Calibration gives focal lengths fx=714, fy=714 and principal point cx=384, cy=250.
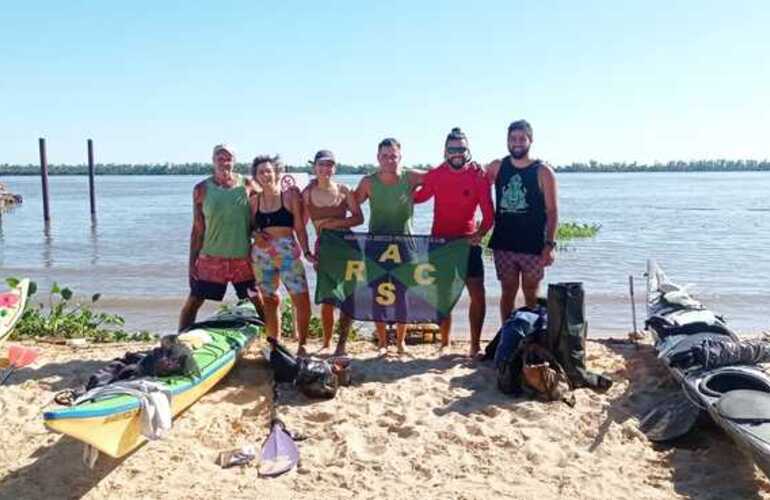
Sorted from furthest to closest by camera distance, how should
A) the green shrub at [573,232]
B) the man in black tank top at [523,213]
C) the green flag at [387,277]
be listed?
the green shrub at [573,232] < the green flag at [387,277] < the man in black tank top at [523,213]

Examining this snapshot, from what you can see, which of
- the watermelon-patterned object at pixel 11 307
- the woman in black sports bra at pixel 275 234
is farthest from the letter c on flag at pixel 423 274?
the watermelon-patterned object at pixel 11 307

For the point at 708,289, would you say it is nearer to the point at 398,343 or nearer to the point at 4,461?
the point at 398,343

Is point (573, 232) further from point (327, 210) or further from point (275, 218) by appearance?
point (275, 218)

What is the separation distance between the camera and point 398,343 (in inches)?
297

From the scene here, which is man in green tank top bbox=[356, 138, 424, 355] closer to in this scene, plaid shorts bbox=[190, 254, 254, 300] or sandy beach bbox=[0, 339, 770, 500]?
plaid shorts bbox=[190, 254, 254, 300]

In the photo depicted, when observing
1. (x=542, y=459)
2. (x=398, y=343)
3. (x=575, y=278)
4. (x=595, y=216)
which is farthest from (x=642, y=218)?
(x=542, y=459)

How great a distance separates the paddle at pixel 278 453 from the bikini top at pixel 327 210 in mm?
2280

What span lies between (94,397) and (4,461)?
1026mm

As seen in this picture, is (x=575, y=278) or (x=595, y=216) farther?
(x=595, y=216)

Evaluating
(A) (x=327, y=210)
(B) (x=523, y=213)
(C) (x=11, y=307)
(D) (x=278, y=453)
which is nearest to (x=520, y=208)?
(B) (x=523, y=213)

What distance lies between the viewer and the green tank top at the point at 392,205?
674 cm

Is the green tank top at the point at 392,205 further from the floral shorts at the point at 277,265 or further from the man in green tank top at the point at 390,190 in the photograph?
the floral shorts at the point at 277,265

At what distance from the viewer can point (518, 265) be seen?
6.87 metres

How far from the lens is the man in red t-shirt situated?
21.9 ft
